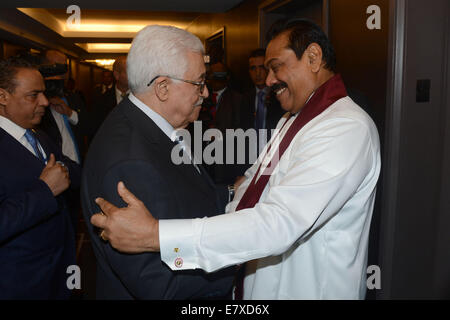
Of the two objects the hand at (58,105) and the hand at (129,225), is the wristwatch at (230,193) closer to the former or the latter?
the hand at (129,225)

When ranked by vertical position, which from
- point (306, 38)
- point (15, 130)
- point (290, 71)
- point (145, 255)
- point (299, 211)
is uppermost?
point (306, 38)

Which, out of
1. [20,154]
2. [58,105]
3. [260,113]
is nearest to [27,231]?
[20,154]

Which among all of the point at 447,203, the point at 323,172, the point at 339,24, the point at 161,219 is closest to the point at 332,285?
the point at 323,172

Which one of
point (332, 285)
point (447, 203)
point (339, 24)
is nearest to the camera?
point (332, 285)

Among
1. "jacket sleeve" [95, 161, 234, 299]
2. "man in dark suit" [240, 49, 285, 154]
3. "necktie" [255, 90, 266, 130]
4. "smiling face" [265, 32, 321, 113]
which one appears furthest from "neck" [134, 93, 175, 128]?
"necktie" [255, 90, 266, 130]

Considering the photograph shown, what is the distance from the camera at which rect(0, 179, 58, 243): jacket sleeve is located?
139cm

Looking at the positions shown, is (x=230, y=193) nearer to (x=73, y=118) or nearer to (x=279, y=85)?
(x=279, y=85)

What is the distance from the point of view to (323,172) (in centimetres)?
104

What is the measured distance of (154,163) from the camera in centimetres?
100

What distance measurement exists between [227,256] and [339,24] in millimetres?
2252

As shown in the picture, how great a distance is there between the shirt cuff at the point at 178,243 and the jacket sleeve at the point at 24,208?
0.78 m

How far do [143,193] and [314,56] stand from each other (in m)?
0.82

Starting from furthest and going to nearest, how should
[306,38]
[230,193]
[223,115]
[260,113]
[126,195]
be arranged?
[223,115]
[260,113]
[230,193]
[306,38]
[126,195]
